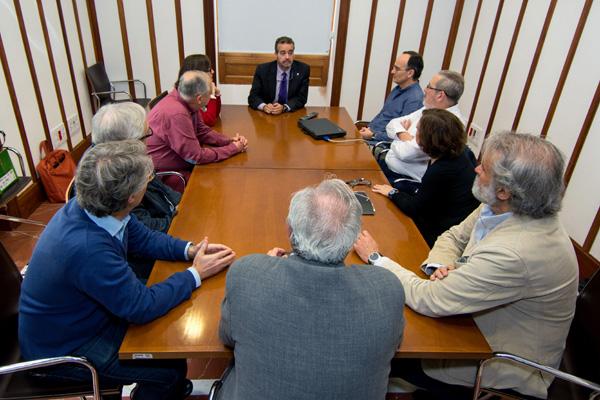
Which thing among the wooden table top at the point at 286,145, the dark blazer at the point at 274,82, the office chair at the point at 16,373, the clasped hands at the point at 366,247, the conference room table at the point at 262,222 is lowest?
the office chair at the point at 16,373

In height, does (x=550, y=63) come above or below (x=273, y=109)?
above

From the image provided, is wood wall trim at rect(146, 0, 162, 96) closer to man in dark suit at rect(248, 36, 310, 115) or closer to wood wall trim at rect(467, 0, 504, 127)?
man in dark suit at rect(248, 36, 310, 115)

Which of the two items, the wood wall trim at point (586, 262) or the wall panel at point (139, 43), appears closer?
the wood wall trim at point (586, 262)

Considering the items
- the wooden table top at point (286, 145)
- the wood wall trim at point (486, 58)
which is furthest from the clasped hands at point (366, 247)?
the wood wall trim at point (486, 58)

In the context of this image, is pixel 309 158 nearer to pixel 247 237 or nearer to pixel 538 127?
pixel 247 237

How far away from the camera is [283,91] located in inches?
148

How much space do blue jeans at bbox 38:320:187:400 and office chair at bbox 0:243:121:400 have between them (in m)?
0.03

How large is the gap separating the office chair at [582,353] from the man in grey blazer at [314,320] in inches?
21.1

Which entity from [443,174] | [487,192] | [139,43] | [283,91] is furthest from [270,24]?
[487,192]

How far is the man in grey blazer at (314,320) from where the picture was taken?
0.93 metres

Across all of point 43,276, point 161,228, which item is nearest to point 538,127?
point 161,228

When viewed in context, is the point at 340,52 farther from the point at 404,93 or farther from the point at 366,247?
the point at 366,247

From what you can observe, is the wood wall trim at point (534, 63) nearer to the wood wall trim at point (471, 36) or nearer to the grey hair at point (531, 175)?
the wood wall trim at point (471, 36)

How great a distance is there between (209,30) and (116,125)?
120 inches
